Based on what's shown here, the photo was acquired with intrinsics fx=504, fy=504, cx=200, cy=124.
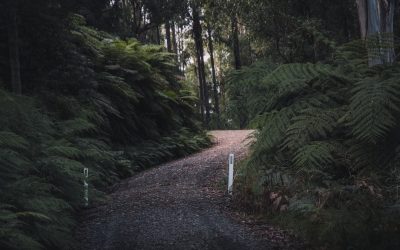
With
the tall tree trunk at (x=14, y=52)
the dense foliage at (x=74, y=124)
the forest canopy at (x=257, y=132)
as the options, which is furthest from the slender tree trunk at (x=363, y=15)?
the tall tree trunk at (x=14, y=52)

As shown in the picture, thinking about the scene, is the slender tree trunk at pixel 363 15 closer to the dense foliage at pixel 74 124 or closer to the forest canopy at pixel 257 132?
the forest canopy at pixel 257 132

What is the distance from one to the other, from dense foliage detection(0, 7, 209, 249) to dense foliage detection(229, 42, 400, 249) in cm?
295

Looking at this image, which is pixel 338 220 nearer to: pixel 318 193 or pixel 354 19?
pixel 318 193

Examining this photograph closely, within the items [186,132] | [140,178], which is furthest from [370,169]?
[186,132]

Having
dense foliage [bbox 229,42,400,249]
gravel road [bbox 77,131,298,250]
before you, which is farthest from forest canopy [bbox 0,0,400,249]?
gravel road [bbox 77,131,298,250]

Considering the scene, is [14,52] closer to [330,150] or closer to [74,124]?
[74,124]

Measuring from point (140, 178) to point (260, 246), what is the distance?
6686 millimetres

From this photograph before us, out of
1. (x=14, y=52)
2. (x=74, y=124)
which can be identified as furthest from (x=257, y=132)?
(x=14, y=52)

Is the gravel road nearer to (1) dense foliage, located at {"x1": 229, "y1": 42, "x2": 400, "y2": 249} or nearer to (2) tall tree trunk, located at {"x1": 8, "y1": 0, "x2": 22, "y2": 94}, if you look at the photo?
(1) dense foliage, located at {"x1": 229, "y1": 42, "x2": 400, "y2": 249}

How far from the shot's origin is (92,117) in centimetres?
1211

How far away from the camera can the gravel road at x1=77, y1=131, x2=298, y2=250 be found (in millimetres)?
6592

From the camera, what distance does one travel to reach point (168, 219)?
777 cm

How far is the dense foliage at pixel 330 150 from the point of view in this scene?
583cm

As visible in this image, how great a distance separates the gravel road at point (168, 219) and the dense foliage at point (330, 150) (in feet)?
2.35
